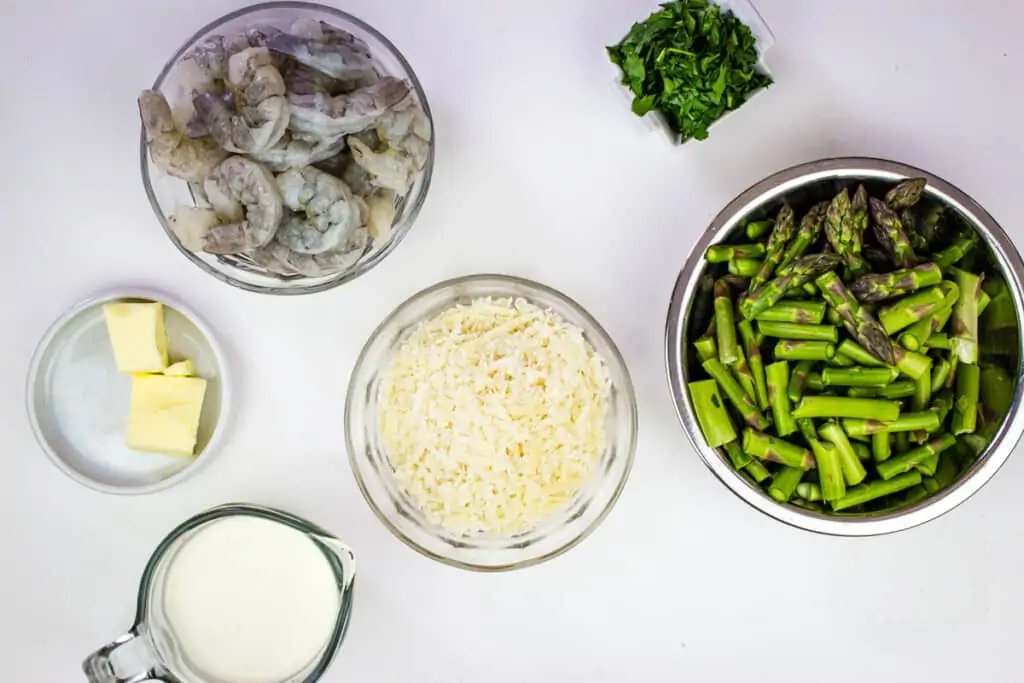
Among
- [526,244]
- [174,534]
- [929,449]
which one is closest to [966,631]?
[929,449]

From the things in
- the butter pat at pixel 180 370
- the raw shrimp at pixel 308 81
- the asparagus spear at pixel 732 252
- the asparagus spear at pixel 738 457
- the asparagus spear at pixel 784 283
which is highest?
the raw shrimp at pixel 308 81

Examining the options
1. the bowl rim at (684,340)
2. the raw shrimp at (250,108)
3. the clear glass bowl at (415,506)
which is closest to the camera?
the raw shrimp at (250,108)

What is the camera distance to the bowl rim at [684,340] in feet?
4.40

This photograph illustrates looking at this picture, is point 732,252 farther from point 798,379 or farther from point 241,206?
point 241,206

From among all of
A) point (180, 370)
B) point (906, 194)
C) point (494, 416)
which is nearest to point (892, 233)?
point (906, 194)

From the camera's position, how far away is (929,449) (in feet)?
4.52

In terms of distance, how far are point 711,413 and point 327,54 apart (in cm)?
72

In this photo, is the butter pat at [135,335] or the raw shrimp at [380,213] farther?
the butter pat at [135,335]

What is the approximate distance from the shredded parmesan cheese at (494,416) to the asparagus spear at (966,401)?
1.62 ft

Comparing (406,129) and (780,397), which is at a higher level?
(406,129)

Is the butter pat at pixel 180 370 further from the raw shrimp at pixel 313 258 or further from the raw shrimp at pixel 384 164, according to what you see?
the raw shrimp at pixel 384 164

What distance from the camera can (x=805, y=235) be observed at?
1.40 meters

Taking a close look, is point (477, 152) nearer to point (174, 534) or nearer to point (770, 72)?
point (770, 72)

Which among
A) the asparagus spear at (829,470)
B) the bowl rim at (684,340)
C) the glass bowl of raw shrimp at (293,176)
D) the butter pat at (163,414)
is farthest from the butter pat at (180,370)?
the asparagus spear at (829,470)
